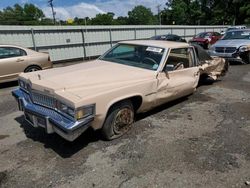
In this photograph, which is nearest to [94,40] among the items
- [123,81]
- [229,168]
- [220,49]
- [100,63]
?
[220,49]

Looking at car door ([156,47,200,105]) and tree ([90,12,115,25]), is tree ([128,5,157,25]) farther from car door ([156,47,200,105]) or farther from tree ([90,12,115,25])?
car door ([156,47,200,105])

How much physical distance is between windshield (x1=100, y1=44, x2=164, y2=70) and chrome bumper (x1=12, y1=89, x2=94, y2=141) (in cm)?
182

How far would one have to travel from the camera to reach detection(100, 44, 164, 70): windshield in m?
5.08

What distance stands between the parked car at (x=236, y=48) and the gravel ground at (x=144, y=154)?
21.8 feet

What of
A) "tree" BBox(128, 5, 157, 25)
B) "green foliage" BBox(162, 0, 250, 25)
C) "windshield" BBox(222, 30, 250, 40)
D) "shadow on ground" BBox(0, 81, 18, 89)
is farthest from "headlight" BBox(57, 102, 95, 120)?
"tree" BBox(128, 5, 157, 25)

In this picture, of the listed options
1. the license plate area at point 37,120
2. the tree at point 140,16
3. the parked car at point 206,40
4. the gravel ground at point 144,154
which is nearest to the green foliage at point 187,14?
the tree at point 140,16

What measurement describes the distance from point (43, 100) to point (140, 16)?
119 meters

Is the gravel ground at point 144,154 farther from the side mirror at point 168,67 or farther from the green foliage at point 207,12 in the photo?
the green foliage at point 207,12

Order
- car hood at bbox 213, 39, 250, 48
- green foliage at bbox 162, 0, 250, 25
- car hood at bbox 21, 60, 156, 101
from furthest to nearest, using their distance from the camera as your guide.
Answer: green foliage at bbox 162, 0, 250, 25
car hood at bbox 213, 39, 250, 48
car hood at bbox 21, 60, 156, 101

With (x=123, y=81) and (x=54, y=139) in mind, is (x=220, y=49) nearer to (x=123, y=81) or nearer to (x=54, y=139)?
(x=123, y=81)

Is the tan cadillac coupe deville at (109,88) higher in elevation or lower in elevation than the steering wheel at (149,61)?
lower

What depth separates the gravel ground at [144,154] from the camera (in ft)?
11.1

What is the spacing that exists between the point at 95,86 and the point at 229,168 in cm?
223

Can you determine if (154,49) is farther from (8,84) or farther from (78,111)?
(8,84)
